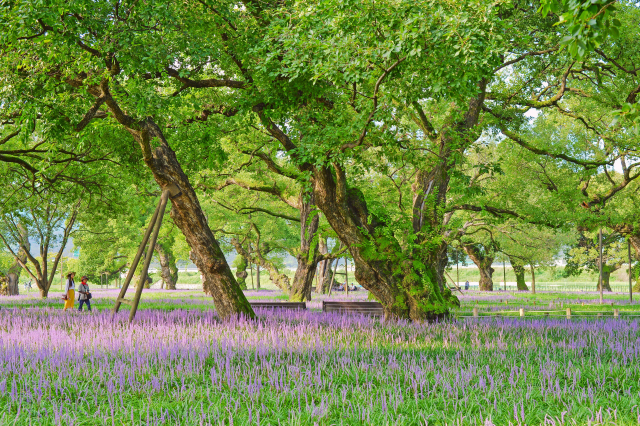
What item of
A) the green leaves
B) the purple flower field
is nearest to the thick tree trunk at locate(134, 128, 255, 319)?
the purple flower field

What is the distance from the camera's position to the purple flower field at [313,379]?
4402mm

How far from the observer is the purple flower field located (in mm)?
4402

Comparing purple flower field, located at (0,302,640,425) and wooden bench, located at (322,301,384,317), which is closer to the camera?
purple flower field, located at (0,302,640,425)

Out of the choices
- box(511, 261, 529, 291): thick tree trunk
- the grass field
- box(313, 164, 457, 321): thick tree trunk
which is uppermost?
box(313, 164, 457, 321): thick tree trunk

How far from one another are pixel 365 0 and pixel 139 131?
5602 mm

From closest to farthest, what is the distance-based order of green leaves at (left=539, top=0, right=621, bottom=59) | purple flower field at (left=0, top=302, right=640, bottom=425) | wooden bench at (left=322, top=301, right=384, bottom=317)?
green leaves at (left=539, top=0, right=621, bottom=59)
purple flower field at (left=0, top=302, right=640, bottom=425)
wooden bench at (left=322, top=301, right=384, bottom=317)

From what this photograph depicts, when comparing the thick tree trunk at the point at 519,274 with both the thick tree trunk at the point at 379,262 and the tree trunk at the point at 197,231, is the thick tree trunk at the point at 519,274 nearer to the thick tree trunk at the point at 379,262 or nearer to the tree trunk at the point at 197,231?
the thick tree trunk at the point at 379,262

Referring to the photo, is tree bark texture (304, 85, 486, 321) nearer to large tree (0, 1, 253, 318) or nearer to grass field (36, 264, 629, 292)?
large tree (0, 1, 253, 318)

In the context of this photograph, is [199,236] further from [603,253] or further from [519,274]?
[519,274]

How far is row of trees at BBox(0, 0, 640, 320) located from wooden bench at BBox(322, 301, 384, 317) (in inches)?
65.3

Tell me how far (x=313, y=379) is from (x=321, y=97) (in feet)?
23.9

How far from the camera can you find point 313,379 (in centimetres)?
568

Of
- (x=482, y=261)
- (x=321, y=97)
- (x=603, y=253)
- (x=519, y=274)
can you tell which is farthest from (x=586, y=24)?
(x=519, y=274)

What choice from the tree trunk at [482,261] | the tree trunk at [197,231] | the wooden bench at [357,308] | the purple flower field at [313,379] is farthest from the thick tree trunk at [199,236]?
the tree trunk at [482,261]
